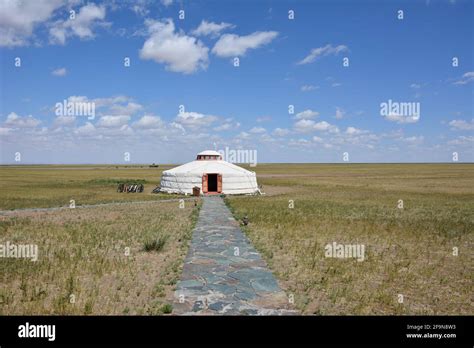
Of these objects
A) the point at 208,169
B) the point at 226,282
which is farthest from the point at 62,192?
the point at 226,282

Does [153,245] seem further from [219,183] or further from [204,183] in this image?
[219,183]

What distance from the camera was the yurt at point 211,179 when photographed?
1249 inches

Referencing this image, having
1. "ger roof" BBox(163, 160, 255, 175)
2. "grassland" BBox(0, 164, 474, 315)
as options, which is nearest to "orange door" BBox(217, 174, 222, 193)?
"ger roof" BBox(163, 160, 255, 175)

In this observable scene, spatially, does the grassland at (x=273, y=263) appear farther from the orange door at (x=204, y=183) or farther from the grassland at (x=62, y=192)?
the orange door at (x=204, y=183)

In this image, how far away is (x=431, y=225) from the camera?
16.8m

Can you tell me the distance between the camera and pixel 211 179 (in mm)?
32406

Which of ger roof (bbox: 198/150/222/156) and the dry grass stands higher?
ger roof (bbox: 198/150/222/156)

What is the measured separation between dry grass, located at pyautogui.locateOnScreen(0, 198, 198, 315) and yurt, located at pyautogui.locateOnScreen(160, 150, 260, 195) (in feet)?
46.4

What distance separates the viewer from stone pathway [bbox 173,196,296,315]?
6266 millimetres

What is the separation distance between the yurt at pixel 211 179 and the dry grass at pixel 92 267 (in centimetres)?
1414

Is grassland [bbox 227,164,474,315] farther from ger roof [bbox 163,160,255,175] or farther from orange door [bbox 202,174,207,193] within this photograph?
ger roof [bbox 163,160,255,175]

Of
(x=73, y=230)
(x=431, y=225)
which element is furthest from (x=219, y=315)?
(x=431, y=225)

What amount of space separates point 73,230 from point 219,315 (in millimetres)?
11289

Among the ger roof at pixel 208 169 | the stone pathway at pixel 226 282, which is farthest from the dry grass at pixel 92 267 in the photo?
the ger roof at pixel 208 169
